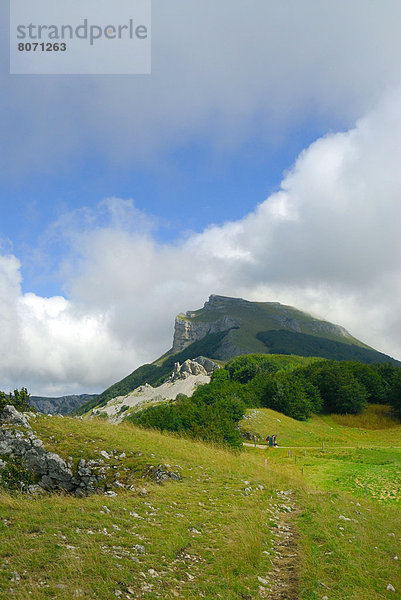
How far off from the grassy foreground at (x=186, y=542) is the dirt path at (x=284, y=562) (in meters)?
0.09

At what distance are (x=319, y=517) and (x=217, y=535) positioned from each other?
5.08m

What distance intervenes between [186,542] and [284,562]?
9.96 feet

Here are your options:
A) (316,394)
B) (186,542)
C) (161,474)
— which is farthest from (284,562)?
(316,394)

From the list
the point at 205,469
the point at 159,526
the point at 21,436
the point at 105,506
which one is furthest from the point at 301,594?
the point at 21,436

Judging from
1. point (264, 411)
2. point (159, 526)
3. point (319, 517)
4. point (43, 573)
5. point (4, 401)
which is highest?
point (4, 401)

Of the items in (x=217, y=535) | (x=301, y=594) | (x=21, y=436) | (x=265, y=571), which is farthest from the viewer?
(x=21, y=436)

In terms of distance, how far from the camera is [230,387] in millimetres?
86562

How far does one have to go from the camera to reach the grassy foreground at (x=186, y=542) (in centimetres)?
773

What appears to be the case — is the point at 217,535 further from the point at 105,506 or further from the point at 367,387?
the point at 367,387

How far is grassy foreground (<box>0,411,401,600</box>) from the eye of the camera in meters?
7.73

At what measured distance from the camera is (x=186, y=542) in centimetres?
1009

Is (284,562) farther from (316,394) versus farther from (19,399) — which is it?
(316,394)

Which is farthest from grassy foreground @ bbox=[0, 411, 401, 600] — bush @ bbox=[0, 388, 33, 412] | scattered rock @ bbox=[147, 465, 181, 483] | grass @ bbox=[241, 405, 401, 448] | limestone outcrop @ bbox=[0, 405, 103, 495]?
grass @ bbox=[241, 405, 401, 448]

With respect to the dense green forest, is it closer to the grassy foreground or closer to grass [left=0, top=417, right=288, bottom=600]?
the grassy foreground
